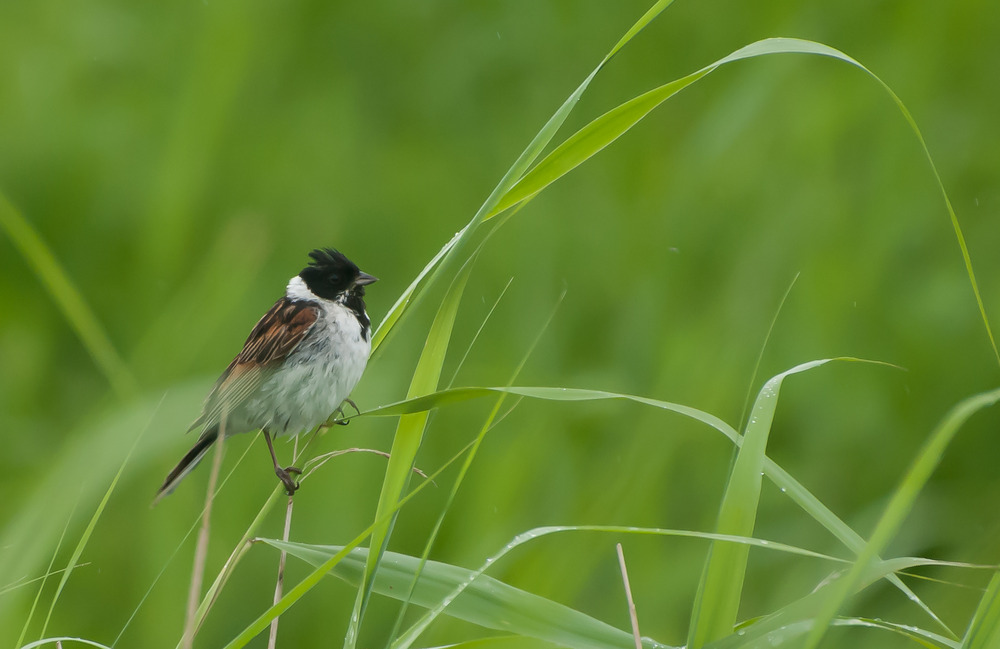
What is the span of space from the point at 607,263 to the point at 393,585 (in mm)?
3993

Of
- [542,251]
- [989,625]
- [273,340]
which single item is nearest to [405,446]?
[989,625]

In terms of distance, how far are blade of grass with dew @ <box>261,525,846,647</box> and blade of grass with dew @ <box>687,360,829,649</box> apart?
5 cm

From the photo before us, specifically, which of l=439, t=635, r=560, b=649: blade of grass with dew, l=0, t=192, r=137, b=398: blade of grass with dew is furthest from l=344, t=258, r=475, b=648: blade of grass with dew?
l=0, t=192, r=137, b=398: blade of grass with dew

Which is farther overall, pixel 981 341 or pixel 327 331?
pixel 981 341

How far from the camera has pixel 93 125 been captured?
6.28 m

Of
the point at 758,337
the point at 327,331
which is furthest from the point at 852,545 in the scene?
the point at 758,337

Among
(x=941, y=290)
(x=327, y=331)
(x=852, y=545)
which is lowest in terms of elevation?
(x=941, y=290)

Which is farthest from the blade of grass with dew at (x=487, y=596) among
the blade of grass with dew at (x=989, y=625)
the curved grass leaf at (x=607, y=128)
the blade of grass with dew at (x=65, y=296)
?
the curved grass leaf at (x=607, y=128)

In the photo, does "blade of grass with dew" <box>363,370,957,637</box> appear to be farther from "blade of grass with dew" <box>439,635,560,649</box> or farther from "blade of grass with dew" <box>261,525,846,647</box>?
"blade of grass with dew" <box>439,635,560,649</box>

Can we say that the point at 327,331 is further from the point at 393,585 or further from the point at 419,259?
the point at 419,259

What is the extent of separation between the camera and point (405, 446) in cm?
185

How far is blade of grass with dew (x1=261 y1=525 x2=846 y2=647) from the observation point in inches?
65.3

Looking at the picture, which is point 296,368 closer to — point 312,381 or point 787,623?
point 312,381

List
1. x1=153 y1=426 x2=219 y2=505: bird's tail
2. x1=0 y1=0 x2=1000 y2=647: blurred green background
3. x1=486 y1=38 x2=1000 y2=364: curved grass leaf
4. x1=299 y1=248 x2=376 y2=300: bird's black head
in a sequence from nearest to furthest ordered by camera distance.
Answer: x1=486 y1=38 x2=1000 y2=364: curved grass leaf
x1=153 y1=426 x2=219 y2=505: bird's tail
x1=299 y1=248 x2=376 y2=300: bird's black head
x1=0 y1=0 x2=1000 y2=647: blurred green background
